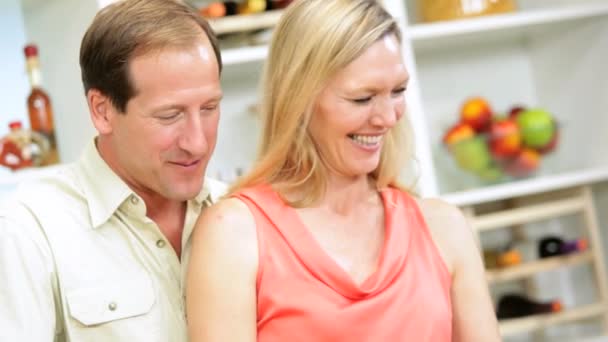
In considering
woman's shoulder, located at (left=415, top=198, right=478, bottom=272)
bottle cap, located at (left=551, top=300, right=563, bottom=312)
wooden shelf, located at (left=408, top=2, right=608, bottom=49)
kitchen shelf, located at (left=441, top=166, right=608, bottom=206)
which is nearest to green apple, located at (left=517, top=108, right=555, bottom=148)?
kitchen shelf, located at (left=441, top=166, right=608, bottom=206)

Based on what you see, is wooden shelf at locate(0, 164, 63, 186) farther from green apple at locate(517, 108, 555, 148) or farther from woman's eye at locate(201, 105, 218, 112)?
green apple at locate(517, 108, 555, 148)

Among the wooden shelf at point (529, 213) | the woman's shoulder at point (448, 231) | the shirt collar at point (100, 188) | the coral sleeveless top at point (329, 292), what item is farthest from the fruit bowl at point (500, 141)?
the shirt collar at point (100, 188)

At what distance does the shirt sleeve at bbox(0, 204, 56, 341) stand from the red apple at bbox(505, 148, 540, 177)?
1574 mm

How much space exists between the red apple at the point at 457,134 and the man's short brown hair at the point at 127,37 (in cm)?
127

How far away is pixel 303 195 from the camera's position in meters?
1.52

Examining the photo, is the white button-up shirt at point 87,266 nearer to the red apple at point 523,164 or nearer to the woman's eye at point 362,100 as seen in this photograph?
the woman's eye at point 362,100

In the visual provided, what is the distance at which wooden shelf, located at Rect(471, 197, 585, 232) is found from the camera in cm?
265

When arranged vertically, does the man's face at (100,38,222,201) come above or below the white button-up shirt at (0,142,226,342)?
above

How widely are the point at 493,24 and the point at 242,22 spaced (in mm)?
709

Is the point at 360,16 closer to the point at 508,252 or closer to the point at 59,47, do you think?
the point at 59,47

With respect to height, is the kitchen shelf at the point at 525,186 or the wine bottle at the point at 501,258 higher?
the kitchen shelf at the point at 525,186

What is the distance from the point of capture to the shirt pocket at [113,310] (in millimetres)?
1385

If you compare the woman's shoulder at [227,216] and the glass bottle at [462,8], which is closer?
the woman's shoulder at [227,216]

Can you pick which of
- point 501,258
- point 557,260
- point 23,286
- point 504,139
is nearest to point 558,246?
point 557,260
